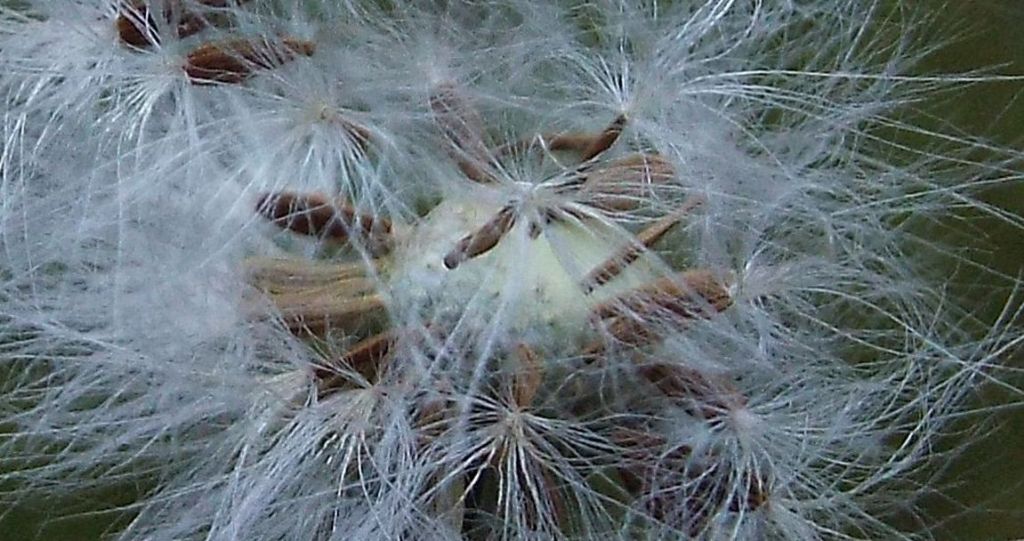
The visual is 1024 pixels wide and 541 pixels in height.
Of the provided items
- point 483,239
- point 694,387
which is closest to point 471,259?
point 483,239

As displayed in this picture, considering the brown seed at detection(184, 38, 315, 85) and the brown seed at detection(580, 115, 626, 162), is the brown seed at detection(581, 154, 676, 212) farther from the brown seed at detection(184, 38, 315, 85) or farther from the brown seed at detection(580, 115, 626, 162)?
the brown seed at detection(184, 38, 315, 85)

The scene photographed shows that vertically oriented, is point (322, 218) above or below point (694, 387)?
above

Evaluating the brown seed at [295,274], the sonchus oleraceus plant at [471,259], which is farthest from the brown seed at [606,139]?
the brown seed at [295,274]

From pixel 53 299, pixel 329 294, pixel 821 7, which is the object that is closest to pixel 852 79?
pixel 821 7

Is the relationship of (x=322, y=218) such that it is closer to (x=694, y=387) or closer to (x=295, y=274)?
(x=295, y=274)

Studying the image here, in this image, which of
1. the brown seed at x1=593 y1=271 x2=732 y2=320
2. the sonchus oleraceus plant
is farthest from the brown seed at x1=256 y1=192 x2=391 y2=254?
the brown seed at x1=593 y1=271 x2=732 y2=320
